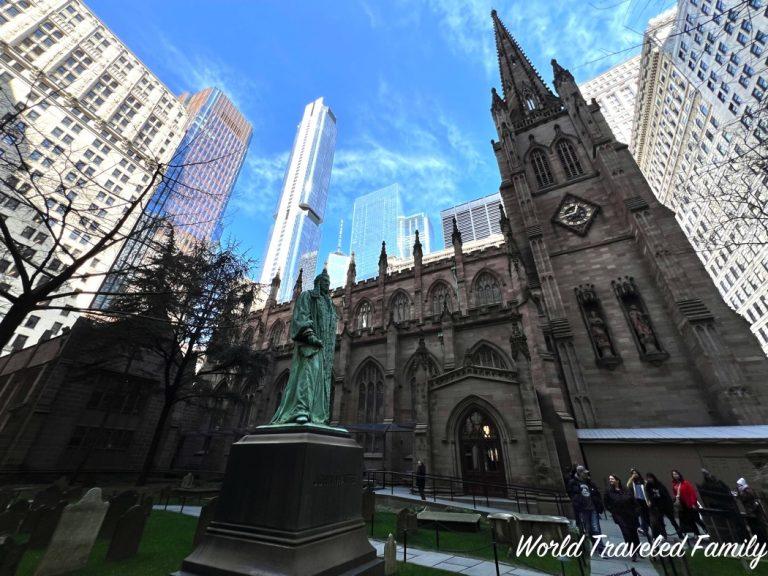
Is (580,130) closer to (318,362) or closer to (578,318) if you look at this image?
(578,318)

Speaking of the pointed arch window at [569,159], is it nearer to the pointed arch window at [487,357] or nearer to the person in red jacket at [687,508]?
the pointed arch window at [487,357]

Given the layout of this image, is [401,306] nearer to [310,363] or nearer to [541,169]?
[541,169]

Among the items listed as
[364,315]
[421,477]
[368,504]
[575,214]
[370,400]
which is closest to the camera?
[368,504]

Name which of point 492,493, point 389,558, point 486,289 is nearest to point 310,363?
point 389,558

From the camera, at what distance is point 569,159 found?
2712cm

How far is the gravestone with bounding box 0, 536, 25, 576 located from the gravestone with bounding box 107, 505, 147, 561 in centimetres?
152

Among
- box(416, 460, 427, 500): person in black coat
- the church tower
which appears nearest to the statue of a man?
box(416, 460, 427, 500): person in black coat

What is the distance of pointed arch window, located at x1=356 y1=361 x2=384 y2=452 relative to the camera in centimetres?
2048

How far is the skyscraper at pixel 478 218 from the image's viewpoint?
3525 inches

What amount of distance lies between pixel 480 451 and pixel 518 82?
41657 millimetres

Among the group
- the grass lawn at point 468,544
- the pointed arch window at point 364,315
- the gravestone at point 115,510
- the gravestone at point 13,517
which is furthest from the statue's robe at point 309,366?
the pointed arch window at point 364,315

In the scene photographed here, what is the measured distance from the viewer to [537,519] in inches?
301

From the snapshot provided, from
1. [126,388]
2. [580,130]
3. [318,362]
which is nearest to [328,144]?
[580,130]

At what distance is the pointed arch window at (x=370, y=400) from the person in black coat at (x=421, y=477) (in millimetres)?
6655
